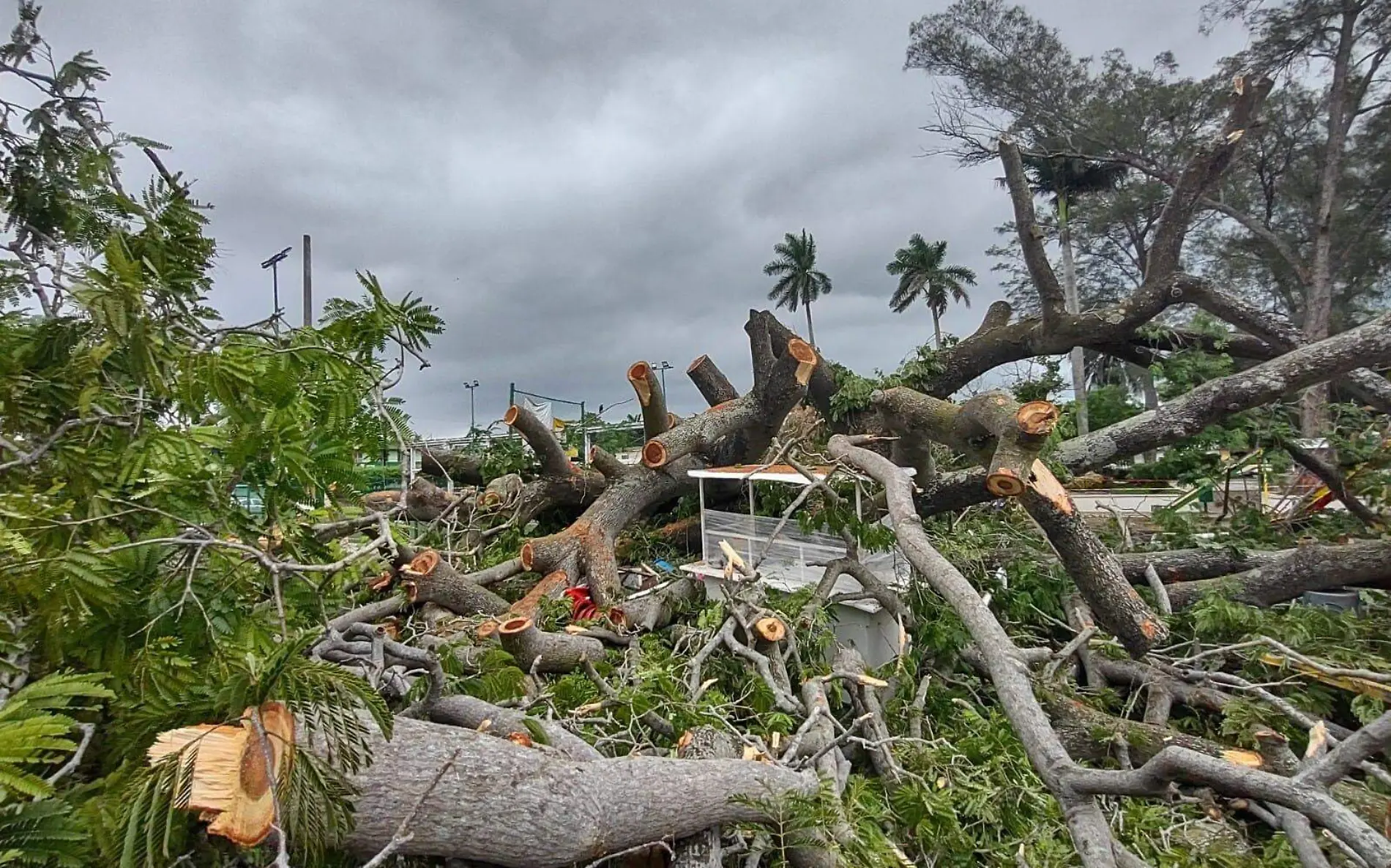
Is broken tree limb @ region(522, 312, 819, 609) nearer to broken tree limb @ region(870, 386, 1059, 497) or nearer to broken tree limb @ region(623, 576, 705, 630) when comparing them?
broken tree limb @ region(623, 576, 705, 630)

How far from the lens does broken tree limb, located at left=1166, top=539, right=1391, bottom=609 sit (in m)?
4.31

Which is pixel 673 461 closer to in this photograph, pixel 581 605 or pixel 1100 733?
pixel 581 605

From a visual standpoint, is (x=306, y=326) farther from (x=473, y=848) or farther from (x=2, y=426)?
(x=473, y=848)

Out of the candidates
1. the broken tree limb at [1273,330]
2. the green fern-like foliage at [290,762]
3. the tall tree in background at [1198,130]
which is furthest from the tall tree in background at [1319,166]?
the green fern-like foliage at [290,762]

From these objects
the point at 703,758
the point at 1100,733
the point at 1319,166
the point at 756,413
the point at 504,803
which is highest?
the point at 1319,166

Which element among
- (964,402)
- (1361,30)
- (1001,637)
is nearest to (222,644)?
(1001,637)

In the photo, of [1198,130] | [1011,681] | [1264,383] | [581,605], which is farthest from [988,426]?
[1198,130]

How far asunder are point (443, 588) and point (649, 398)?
8.80ft

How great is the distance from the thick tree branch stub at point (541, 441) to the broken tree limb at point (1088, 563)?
167 inches

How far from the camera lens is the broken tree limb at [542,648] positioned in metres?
3.77

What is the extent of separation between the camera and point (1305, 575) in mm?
4387

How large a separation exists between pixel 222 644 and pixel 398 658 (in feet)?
4.49

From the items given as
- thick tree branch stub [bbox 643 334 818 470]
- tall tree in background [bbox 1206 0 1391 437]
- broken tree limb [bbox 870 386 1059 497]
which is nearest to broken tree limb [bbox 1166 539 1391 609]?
broken tree limb [bbox 870 386 1059 497]

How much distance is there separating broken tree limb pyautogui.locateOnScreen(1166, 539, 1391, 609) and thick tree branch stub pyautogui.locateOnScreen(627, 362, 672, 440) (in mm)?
4515
